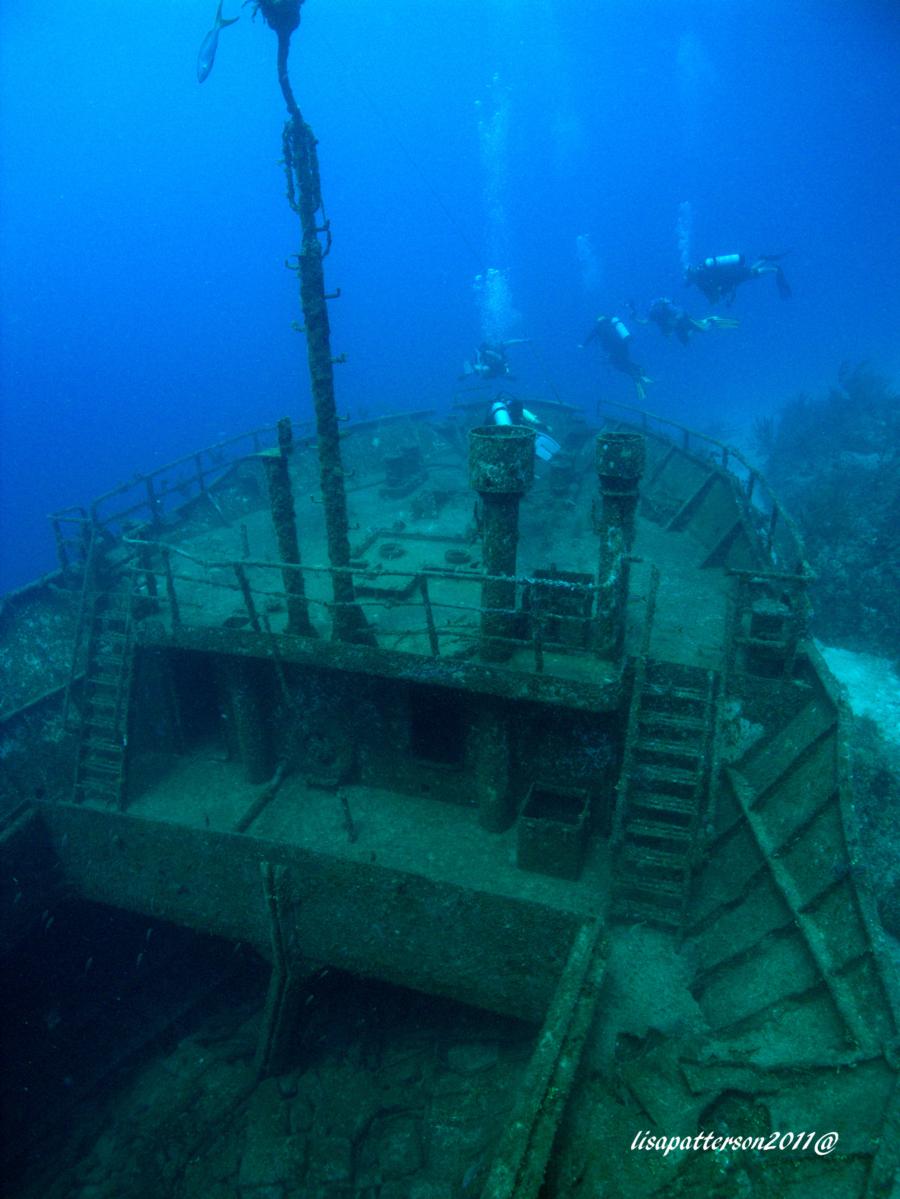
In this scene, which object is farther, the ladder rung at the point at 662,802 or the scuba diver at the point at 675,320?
the scuba diver at the point at 675,320

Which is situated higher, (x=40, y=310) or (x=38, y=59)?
(x=38, y=59)

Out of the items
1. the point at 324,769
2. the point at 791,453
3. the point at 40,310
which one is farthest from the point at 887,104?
the point at 324,769

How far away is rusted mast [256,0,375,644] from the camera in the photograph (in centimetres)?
803

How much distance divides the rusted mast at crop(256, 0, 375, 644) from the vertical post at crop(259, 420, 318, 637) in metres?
0.51

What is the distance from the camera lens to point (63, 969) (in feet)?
28.7

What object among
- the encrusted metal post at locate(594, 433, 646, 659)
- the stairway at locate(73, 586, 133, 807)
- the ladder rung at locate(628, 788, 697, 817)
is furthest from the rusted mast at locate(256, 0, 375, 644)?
the ladder rung at locate(628, 788, 697, 817)

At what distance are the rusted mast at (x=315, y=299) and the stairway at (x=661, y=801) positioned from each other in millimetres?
3587

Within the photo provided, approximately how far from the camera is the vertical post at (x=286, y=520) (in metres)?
8.45

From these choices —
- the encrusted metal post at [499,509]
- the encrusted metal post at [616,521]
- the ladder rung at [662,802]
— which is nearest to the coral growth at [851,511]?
the encrusted metal post at [616,521]

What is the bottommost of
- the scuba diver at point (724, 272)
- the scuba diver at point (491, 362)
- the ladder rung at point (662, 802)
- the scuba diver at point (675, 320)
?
the ladder rung at point (662, 802)

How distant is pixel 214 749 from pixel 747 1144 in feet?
27.7

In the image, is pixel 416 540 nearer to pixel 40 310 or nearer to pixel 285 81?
pixel 285 81

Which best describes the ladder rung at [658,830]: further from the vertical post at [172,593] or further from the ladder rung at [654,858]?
the vertical post at [172,593]

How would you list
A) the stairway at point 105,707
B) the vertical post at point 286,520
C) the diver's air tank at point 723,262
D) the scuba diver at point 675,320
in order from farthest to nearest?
the scuba diver at point 675,320
the diver's air tank at point 723,262
the stairway at point 105,707
the vertical post at point 286,520
